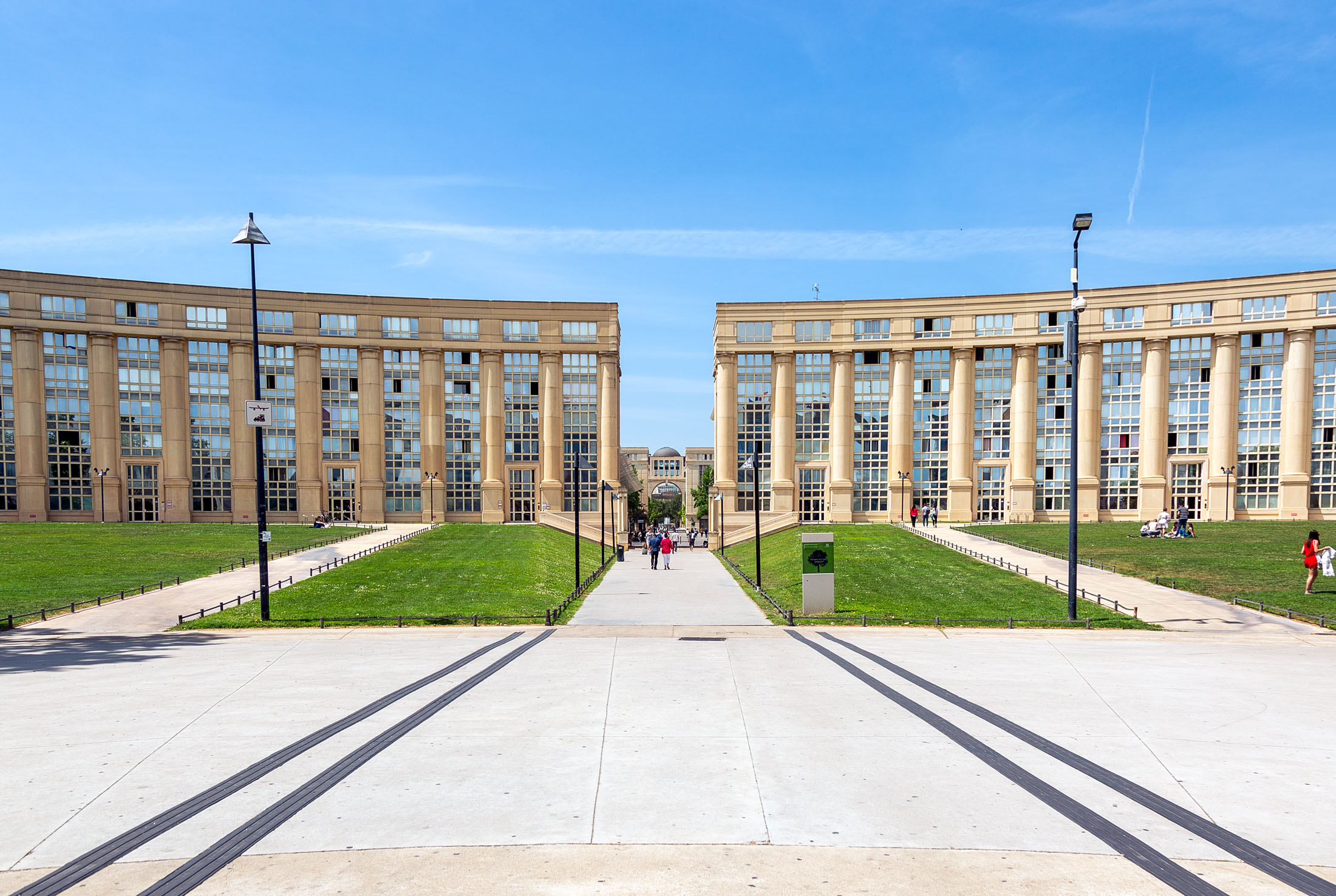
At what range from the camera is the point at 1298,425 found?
6338 centimetres

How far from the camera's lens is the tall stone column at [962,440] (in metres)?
69.9

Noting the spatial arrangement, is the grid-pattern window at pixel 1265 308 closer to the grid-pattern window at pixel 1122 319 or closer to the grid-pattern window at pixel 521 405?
the grid-pattern window at pixel 1122 319

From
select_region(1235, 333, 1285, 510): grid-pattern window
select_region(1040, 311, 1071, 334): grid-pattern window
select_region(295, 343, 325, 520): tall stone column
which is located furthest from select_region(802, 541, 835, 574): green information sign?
select_region(1235, 333, 1285, 510): grid-pattern window

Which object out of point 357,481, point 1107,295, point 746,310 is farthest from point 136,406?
point 1107,295

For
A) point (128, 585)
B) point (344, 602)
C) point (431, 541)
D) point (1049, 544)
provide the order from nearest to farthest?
point (344, 602)
point (128, 585)
point (1049, 544)
point (431, 541)

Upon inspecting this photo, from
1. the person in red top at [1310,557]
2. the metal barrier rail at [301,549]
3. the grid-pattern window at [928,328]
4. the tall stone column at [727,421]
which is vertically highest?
the grid-pattern window at [928,328]

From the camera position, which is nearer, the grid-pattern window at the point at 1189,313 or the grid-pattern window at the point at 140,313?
the grid-pattern window at the point at 1189,313

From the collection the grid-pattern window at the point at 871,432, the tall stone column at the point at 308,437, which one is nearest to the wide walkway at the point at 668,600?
the grid-pattern window at the point at 871,432

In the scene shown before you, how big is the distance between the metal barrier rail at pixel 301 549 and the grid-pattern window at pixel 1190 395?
235 ft

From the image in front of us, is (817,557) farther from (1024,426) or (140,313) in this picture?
(140,313)

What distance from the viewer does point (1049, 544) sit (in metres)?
42.3

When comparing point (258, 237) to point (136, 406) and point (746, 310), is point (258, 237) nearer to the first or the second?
point (746, 310)

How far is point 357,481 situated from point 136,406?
21.2 metres

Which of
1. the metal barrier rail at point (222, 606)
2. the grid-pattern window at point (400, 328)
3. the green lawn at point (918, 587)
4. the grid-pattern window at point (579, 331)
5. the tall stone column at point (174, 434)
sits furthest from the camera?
the grid-pattern window at point (579, 331)
